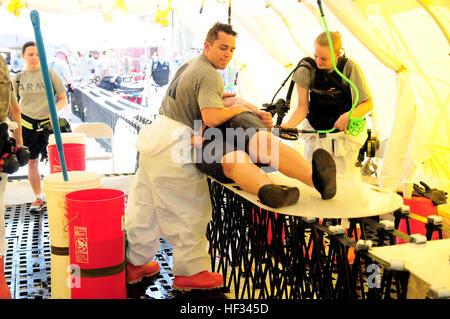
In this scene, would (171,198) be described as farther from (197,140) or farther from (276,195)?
(276,195)

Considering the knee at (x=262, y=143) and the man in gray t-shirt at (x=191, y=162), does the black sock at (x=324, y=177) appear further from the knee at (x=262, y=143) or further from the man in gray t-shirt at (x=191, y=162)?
the knee at (x=262, y=143)

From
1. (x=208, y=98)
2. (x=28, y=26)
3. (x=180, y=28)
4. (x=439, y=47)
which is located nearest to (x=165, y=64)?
(x=180, y=28)

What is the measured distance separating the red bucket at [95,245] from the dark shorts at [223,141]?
1.69 ft

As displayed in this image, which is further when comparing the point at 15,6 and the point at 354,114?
the point at 15,6

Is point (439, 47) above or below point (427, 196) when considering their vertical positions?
above

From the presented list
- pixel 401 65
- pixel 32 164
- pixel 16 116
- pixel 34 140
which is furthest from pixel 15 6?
pixel 401 65

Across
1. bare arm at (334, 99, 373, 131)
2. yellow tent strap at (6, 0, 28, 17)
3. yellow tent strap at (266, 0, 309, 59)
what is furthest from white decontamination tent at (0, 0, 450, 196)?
bare arm at (334, 99, 373, 131)

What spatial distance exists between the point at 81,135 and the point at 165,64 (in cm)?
380

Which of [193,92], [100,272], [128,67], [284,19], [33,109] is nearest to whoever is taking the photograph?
[100,272]

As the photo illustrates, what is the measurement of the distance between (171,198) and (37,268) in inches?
46.9

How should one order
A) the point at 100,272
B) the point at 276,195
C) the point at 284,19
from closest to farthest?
1. the point at 276,195
2. the point at 100,272
3. the point at 284,19

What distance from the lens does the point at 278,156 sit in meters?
2.58
